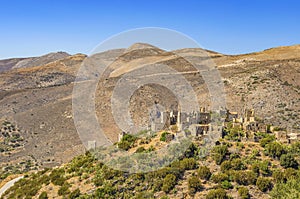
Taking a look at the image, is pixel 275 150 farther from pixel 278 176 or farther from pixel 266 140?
pixel 278 176

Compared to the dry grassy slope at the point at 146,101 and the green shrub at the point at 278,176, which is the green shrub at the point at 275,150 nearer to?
the green shrub at the point at 278,176

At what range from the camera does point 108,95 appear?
243 ft

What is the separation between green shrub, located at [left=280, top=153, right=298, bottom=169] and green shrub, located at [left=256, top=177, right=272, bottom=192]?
76.5 inches

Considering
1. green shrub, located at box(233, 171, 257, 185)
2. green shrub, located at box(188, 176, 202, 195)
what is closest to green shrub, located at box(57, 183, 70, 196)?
green shrub, located at box(188, 176, 202, 195)

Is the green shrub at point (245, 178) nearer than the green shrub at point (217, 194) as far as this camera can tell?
No

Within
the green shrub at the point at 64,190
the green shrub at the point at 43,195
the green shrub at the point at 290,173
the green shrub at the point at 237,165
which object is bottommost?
the green shrub at the point at 43,195

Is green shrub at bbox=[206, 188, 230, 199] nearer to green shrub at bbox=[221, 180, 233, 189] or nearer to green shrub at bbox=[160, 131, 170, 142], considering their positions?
green shrub at bbox=[221, 180, 233, 189]

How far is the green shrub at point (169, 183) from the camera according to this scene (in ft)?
63.9

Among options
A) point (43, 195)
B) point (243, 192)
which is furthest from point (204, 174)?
point (43, 195)

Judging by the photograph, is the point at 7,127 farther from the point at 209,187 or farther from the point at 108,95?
the point at 209,187

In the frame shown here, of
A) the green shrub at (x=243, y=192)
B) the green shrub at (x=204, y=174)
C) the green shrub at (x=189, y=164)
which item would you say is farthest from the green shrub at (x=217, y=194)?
the green shrub at (x=189, y=164)

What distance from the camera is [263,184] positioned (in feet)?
61.9

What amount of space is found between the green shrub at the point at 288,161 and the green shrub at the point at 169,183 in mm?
6108

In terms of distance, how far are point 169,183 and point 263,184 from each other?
188 inches
